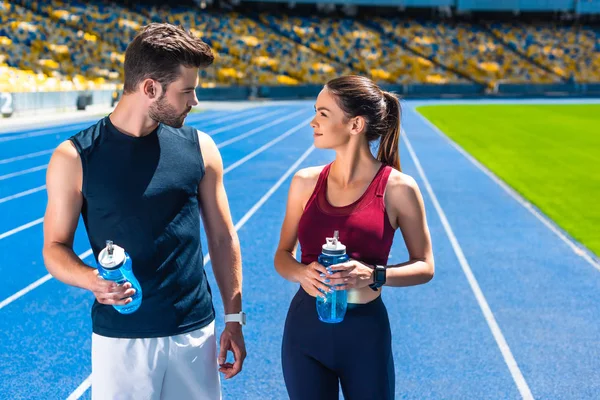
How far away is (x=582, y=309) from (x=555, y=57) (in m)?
62.9

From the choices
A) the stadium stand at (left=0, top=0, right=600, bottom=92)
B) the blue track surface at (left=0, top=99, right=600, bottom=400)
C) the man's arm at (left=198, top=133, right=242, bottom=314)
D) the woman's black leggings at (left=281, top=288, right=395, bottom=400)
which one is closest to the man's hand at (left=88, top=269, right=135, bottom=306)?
the man's arm at (left=198, top=133, right=242, bottom=314)

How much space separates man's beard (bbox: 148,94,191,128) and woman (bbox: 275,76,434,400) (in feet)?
2.00

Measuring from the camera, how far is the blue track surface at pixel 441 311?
5.32 m

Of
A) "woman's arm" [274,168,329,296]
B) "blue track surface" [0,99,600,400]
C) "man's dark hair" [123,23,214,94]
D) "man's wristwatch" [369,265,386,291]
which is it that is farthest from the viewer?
"blue track surface" [0,99,600,400]

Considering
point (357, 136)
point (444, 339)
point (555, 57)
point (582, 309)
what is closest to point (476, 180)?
point (582, 309)

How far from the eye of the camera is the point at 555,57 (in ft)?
214

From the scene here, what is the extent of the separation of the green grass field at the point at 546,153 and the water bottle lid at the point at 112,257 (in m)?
7.99

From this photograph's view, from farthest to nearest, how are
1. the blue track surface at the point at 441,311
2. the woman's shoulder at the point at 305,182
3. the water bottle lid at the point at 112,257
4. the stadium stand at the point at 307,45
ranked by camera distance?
the stadium stand at the point at 307,45
the blue track surface at the point at 441,311
the woman's shoulder at the point at 305,182
the water bottle lid at the point at 112,257

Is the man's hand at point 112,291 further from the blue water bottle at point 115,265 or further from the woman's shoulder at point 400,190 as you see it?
the woman's shoulder at point 400,190

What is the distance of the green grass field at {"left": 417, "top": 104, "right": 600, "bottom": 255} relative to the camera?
39.3 ft

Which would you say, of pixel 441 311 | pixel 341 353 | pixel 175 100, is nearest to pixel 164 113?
pixel 175 100

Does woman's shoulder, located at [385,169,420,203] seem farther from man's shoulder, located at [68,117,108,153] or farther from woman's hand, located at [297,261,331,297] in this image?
man's shoulder, located at [68,117,108,153]

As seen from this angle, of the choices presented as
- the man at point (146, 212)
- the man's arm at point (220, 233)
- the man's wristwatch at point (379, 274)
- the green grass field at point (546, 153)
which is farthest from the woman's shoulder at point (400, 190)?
the green grass field at point (546, 153)

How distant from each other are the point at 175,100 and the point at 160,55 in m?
0.17
